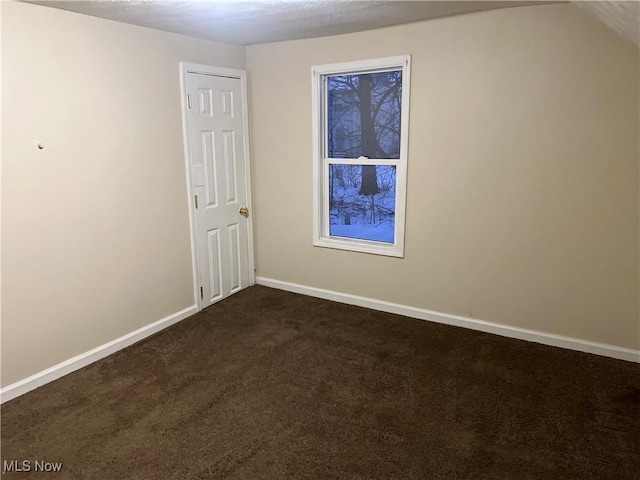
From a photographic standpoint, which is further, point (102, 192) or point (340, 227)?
point (340, 227)

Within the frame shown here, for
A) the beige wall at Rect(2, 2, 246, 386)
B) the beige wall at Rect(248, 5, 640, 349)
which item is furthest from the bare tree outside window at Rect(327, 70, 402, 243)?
the beige wall at Rect(2, 2, 246, 386)

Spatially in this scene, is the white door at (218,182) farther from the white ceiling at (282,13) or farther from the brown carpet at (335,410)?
the brown carpet at (335,410)

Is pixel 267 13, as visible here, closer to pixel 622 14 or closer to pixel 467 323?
pixel 622 14

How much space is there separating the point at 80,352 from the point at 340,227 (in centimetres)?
Answer: 225

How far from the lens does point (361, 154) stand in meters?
3.88

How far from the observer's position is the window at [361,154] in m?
3.62

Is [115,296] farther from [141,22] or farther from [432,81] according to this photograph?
[432,81]

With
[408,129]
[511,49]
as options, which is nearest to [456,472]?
[408,129]

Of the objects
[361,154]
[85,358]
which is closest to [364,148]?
[361,154]

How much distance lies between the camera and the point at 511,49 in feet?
9.96

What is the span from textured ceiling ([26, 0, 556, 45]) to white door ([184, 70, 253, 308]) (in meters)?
0.50

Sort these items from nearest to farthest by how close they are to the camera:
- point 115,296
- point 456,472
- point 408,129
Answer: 1. point 456,472
2. point 115,296
3. point 408,129

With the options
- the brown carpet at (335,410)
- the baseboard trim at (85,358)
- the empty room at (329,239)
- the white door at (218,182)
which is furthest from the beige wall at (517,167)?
the baseboard trim at (85,358)

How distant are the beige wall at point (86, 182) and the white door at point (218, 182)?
15 cm
